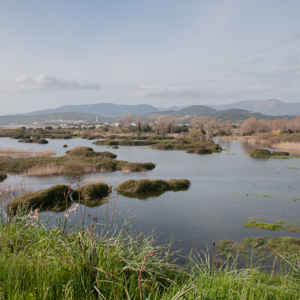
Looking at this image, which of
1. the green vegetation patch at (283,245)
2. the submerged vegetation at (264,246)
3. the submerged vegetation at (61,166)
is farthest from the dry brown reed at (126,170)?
the green vegetation patch at (283,245)

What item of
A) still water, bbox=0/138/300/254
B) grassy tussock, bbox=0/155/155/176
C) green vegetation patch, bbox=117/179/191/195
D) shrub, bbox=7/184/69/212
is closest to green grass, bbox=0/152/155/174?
grassy tussock, bbox=0/155/155/176

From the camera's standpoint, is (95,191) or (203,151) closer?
(95,191)

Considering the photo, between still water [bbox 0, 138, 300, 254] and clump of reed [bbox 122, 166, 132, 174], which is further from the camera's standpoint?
clump of reed [bbox 122, 166, 132, 174]

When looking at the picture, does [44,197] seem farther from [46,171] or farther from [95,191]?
[46,171]

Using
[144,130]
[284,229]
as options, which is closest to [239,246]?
[284,229]

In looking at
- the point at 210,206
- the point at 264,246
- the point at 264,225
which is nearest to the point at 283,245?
the point at 264,246

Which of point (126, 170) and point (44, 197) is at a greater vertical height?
point (44, 197)

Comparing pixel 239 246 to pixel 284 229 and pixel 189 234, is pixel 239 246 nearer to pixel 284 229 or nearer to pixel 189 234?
pixel 189 234

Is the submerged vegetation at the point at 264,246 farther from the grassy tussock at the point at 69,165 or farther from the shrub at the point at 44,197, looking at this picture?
the grassy tussock at the point at 69,165

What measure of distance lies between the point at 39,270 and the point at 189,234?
6.41 metres

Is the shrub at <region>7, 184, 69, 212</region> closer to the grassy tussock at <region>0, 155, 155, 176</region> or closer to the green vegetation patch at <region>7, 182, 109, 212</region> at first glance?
the green vegetation patch at <region>7, 182, 109, 212</region>

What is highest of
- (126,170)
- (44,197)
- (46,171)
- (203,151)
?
(44,197)

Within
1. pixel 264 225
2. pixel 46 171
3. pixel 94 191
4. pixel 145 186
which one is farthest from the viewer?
pixel 46 171

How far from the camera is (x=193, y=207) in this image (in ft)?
40.4
